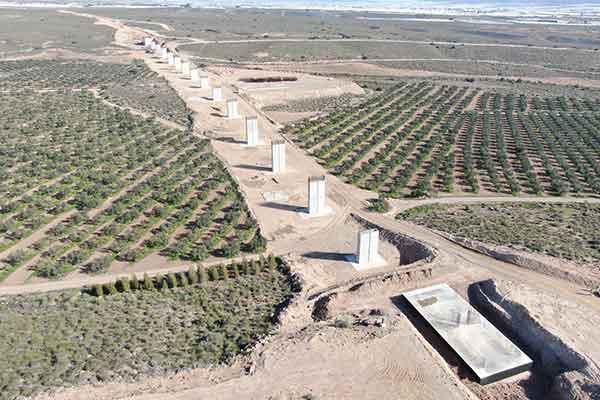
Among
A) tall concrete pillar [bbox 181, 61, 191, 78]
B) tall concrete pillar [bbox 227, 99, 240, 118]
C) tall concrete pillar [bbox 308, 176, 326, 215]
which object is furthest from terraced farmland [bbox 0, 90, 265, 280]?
tall concrete pillar [bbox 181, 61, 191, 78]

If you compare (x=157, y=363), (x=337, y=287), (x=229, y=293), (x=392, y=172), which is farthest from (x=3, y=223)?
(x=392, y=172)

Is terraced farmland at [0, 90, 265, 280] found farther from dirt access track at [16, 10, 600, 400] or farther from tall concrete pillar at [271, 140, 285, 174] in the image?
tall concrete pillar at [271, 140, 285, 174]

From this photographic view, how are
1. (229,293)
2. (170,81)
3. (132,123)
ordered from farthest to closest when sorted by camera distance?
(170,81) < (132,123) < (229,293)

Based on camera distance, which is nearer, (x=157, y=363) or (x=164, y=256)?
(x=157, y=363)

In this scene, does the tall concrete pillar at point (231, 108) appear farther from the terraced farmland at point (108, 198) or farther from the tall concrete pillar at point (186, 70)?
the tall concrete pillar at point (186, 70)

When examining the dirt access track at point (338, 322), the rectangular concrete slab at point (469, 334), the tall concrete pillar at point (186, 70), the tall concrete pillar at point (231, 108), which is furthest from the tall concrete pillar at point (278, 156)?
the tall concrete pillar at point (186, 70)

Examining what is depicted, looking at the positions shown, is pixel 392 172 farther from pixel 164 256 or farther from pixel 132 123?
pixel 132 123
